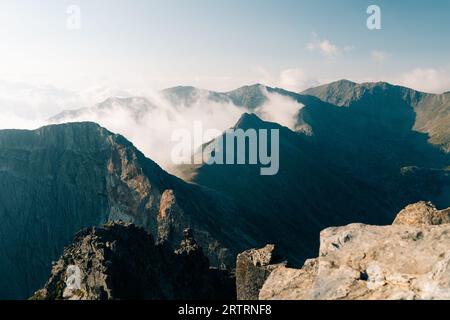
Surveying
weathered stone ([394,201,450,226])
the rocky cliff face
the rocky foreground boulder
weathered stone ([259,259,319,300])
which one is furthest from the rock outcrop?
the rocky cliff face

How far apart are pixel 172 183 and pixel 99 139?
38.7 metres

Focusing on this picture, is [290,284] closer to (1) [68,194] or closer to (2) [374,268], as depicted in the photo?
(2) [374,268]

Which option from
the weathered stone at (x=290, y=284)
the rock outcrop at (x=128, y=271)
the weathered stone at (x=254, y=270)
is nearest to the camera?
the weathered stone at (x=290, y=284)

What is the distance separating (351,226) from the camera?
26828mm

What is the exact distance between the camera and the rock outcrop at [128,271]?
200 feet

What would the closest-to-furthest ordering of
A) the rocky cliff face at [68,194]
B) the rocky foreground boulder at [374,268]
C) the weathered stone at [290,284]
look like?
the rocky foreground boulder at [374,268]
the weathered stone at [290,284]
the rocky cliff face at [68,194]

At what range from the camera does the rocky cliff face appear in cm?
16662

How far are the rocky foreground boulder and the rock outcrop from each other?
3772cm

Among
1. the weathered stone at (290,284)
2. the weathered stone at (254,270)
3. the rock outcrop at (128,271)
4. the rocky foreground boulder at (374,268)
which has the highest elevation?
the rocky foreground boulder at (374,268)

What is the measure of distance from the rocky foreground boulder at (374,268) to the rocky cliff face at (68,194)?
439 feet

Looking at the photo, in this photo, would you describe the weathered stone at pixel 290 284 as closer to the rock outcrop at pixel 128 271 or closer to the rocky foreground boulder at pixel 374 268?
the rocky foreground boulder at pixel 374 268

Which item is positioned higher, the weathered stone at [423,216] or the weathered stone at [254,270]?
the weathered stone at [423,216]

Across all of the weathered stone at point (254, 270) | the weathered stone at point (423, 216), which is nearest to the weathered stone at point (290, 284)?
the weathered stone at point (254, 270)

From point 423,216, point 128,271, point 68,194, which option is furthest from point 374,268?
point 68,194
